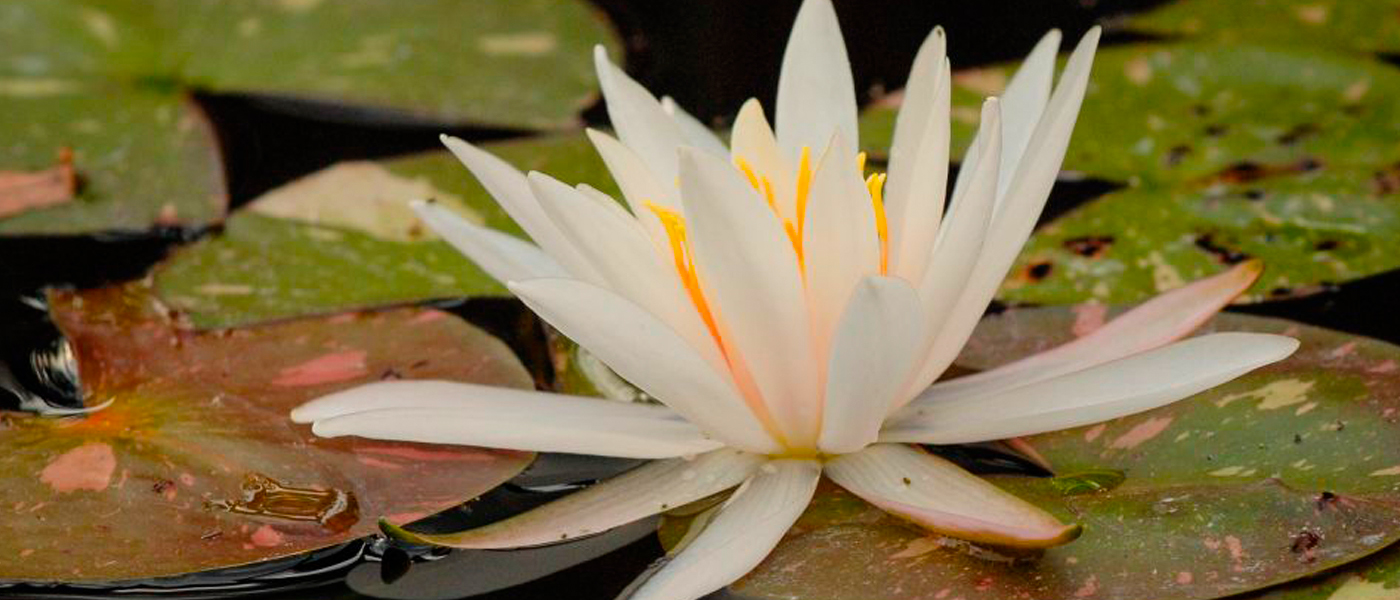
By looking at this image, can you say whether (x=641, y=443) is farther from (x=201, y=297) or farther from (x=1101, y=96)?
(x=1101, y=96)

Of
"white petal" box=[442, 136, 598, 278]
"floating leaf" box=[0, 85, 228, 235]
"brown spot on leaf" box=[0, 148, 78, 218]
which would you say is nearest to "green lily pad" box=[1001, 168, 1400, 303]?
"white petal" box=[442, 136, 598, 278]

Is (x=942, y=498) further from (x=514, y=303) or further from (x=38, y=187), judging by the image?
(x=38, y=187)

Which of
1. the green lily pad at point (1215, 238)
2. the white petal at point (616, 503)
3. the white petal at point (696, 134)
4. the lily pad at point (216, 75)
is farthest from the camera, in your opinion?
the lily pad at point (216, 75)

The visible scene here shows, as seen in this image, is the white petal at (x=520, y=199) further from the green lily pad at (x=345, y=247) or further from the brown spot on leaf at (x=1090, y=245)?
the brown spot on leaf at (x=1090, y=245)

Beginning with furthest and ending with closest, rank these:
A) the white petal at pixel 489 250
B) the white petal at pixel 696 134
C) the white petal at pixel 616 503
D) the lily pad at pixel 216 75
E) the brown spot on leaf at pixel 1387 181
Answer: the lily pad at pixel 216 75, the brown spot on leaf at pixel 1387 181, the white petal at pixel 696 134, the white petal at pixel 489 250, the white petal at pixel 616 503

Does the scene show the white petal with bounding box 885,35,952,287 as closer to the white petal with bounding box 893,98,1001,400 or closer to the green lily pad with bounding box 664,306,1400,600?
the white petal with bounding box 893,98,1001,400

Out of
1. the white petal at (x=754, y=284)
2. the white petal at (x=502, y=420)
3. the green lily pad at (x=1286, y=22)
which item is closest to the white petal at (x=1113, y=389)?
the white petal at (x=754, y=284)

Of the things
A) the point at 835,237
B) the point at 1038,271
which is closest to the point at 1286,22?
the point at 1038,271
